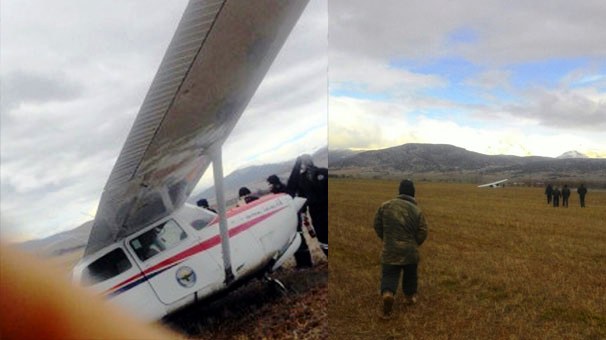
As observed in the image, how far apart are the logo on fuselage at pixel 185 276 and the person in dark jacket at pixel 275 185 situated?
0.26 m

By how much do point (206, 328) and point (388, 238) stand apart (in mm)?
704

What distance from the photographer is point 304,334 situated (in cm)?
150

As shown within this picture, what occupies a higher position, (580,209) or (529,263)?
(580,209)

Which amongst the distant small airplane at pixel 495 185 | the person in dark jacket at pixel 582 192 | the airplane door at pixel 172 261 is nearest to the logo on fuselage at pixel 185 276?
the airplane door at pixel 172 261

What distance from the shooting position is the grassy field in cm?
199

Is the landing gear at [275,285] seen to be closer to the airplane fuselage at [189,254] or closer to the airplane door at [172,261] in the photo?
the airplane fuselage at [189,254]

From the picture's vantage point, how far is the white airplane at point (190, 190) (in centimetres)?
90

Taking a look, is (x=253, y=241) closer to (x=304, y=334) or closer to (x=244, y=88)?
(x=304, y=334)

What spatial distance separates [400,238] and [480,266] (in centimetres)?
40

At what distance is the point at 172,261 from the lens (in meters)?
1.37

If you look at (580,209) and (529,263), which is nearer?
(580,209)

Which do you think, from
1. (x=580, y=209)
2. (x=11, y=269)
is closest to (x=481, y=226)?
(x=580, y=209)

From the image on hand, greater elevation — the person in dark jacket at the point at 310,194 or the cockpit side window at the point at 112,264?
the person in dark jacket at the point at 310,194

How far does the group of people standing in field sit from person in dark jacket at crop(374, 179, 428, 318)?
1.31ft
